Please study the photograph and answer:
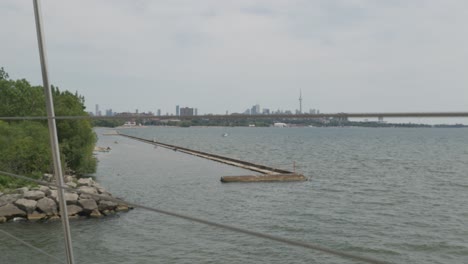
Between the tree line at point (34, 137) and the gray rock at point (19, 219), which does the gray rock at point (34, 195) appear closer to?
the gray rock at point (19, 219)

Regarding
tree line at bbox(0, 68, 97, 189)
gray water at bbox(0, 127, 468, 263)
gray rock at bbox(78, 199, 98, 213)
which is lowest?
gray water at bbox(0, 127, 468, 263)

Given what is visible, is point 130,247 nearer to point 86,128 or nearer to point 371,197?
point 371,197

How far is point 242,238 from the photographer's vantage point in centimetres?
1895

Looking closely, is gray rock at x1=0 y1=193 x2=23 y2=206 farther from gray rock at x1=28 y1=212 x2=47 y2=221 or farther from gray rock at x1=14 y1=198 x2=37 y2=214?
gray rock at x1=28 y1=212 x2=47 y2=221

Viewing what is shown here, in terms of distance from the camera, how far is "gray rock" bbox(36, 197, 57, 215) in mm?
22562

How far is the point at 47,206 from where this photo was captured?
22812mm

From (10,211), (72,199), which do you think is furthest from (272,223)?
(10,211)

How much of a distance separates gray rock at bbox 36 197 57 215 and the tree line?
3.50 metres

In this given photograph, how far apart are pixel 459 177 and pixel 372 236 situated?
25.9 m

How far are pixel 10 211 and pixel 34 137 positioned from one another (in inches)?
411

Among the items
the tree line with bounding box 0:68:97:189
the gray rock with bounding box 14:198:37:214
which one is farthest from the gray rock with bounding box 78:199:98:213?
the tree line with bounding box 0:68:97:189

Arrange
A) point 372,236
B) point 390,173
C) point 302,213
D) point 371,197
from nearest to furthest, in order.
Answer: point 372,236 → point 302,213 → point 371,197 → point 390,173

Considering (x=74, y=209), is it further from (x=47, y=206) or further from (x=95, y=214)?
(x=47, y=206)

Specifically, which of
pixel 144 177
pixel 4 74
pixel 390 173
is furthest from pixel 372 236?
pixel 4 74
